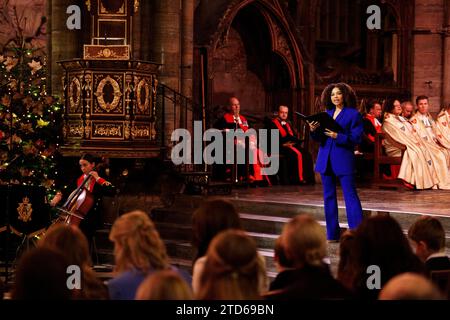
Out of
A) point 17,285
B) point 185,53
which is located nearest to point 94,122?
point 185,53

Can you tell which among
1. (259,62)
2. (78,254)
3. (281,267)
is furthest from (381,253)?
(259,62)

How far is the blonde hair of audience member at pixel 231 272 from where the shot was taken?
11.6 ft

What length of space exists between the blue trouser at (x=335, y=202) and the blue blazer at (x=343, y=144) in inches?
3.5

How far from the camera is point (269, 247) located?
966cm

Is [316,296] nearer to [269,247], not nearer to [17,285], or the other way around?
[17,285]

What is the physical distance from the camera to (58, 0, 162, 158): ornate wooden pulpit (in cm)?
1112

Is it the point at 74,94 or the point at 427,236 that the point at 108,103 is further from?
the point at 427,236

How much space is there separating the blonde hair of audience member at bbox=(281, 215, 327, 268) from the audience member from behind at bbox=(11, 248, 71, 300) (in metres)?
1.28

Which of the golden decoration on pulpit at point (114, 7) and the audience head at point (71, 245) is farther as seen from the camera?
the golden decoration on pulpit at point (114, 7)

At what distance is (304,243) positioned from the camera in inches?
169

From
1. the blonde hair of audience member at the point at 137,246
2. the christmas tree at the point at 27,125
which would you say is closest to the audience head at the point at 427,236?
the blonde hair of audience member at the point at 137,246

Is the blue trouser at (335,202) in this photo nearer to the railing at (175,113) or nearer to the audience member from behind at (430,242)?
the audience member from behind at (430,242)

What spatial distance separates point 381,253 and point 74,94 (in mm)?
7287

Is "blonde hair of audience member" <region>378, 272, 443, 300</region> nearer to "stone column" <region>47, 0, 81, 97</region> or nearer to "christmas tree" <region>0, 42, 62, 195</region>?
"christmas tree" <region>0, 42, 62, 195</region>
